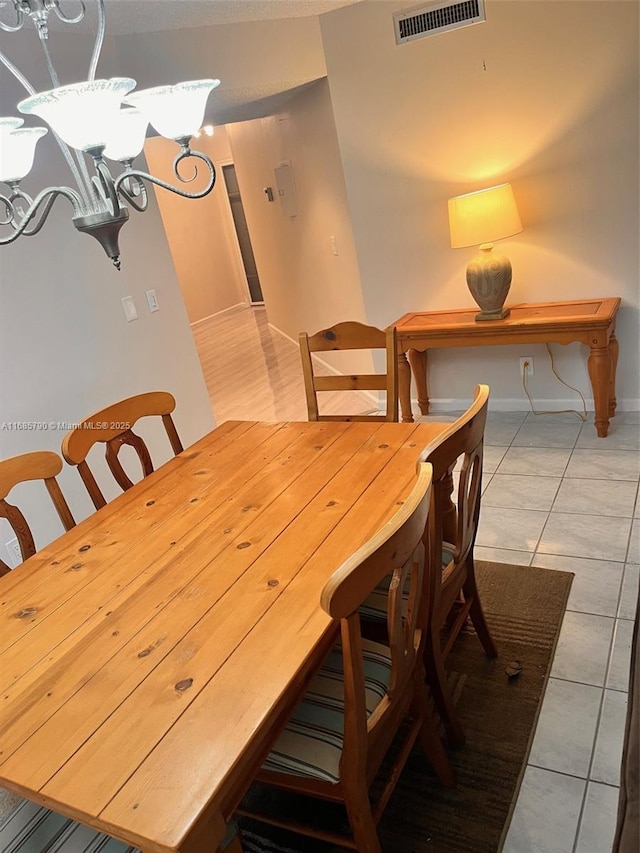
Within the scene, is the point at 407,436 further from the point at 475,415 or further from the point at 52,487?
the point at 52,487

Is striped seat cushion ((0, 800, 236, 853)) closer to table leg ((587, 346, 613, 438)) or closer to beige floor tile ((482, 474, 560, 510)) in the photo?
beige floor tile ((482, 474, 560, 510))

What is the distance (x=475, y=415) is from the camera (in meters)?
1.46

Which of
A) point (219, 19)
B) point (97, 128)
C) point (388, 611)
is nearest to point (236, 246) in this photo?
point (219, 19)

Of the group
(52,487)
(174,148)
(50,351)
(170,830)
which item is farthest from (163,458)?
(174,148)

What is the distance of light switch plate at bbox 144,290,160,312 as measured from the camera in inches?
127

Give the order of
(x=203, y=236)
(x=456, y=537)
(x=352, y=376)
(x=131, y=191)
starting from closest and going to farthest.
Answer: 1. (x=456, y=537)
2. (x=131, y=191)
3. (x=352, y=376)
4. (x=203, y=236)

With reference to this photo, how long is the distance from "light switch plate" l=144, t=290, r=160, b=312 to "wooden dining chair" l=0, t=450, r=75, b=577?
152 centimetres

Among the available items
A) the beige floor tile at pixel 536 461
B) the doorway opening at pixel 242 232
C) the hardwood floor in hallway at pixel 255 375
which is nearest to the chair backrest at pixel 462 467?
the beige floor tile at pixel 536 461

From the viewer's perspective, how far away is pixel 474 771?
159 centimetres

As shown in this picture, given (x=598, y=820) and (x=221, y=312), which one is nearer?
(x=598, y=820)

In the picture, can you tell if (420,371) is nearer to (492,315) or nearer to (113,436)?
(492,315)

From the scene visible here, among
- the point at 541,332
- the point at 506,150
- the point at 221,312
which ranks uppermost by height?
the point at 506,150

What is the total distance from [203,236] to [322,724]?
8.46 metres

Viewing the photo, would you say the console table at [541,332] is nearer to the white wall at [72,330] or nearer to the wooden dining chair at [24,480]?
the white wall at [72,330]
